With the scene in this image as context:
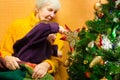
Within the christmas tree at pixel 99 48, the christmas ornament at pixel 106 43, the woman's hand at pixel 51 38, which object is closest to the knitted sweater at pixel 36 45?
the woman's hand at pixel 51 38

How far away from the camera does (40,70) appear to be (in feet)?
5.81

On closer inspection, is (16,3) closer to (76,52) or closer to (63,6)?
(63,6)

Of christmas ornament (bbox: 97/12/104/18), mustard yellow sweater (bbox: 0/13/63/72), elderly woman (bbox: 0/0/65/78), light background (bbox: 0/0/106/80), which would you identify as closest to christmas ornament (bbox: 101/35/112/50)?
christmas ornament (bbox: 97/12/104/18)

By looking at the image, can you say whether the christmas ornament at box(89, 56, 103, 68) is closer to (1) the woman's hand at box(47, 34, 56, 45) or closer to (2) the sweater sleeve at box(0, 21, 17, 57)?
(1) the woman's hand at box(47, 34, 56, 45)

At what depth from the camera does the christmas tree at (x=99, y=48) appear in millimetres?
1426

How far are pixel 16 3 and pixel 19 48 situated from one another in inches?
18.1

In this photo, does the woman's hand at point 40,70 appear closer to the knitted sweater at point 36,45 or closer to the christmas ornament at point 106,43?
the knitted sweater at point 36,45

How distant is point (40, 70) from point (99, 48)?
460 millimetres

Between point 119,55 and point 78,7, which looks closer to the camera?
point 119,55

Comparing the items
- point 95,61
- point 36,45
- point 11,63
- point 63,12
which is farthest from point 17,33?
point 95,61

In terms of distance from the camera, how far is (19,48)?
1.91m

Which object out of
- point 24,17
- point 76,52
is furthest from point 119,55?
point 24,17

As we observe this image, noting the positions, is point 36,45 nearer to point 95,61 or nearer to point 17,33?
point 17,33

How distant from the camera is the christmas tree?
4.68 feet
